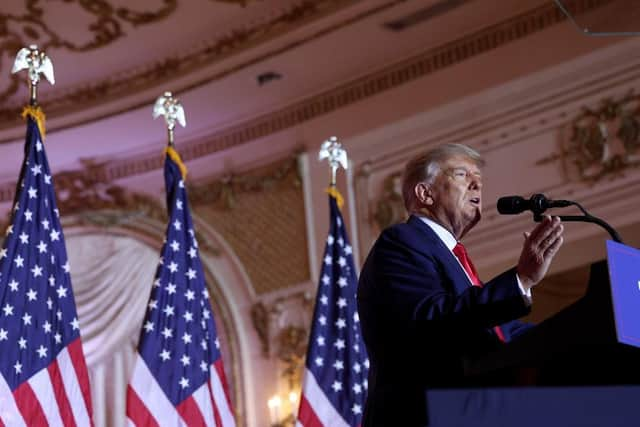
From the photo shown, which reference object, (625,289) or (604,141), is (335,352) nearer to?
(604,141)

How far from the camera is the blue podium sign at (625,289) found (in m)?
2.42

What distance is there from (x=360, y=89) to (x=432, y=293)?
615cm

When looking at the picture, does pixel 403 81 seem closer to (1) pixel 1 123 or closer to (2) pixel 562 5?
(1) pixel 1 123

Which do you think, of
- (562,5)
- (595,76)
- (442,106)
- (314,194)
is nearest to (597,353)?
(562,5)

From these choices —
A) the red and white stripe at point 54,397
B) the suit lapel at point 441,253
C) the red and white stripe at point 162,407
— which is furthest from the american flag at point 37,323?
the suit lapel at point 441,253

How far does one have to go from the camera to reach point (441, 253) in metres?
3.15

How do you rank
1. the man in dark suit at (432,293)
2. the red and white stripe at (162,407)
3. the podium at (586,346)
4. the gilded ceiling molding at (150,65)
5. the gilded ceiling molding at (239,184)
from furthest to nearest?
the gilded ceiling molding at (239,184)
the gilded ceiling molding at (150,65)
the red and white stripe at (162,407)
the man in dark suit at (432,293)
the podium at (586,346)

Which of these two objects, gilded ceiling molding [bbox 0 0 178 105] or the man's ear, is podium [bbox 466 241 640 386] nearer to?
the man's ear

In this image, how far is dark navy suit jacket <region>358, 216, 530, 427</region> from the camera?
2.79 m

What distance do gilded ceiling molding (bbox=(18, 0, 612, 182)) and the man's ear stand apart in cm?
492

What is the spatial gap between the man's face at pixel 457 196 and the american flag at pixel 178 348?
3035mm

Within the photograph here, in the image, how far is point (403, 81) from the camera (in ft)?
28.7

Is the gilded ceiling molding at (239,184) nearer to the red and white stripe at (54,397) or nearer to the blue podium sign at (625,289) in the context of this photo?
the red and white stripe at (54,397)

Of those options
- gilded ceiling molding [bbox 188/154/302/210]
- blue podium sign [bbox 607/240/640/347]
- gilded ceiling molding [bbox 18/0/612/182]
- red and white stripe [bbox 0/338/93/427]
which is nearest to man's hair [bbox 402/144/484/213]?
blue podium sign [bbox 607/240/640/347]
